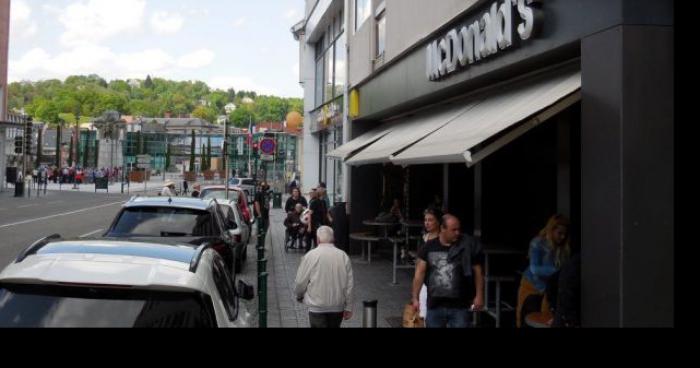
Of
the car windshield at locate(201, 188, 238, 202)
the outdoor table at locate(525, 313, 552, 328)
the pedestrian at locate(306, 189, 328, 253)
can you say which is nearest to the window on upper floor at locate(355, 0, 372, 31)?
the pedestrian at locate(306, 189, 328, 253)

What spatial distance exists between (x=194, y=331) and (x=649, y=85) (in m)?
4.79

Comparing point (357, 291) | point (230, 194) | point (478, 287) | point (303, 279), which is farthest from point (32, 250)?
point (230, 194)

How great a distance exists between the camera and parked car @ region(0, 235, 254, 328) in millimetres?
3650

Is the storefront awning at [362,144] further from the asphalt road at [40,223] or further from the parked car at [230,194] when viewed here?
the parked car at [230,194]

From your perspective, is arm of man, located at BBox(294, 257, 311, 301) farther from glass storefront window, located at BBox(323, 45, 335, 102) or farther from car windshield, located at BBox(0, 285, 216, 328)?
glass storefront window, located at BBox(323, 45, 335, 102)

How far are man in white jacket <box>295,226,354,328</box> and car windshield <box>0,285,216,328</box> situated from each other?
118 inches

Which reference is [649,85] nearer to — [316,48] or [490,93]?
[490,93]

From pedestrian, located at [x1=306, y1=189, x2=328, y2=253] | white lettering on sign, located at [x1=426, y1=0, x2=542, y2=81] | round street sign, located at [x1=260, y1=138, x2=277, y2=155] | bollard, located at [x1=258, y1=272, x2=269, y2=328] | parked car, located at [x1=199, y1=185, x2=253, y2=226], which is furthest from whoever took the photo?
parked car, located at [x1=199, y1=185, x2=253, y2=226]

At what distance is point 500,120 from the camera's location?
721 centimetres

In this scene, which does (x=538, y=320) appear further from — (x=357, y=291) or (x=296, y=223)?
(x=296, y=223)

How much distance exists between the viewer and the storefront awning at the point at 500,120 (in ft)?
21.7

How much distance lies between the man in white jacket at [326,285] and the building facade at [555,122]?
57.3 inches

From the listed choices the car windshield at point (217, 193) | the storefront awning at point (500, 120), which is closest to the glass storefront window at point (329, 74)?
the car windshield at point (217, 193)

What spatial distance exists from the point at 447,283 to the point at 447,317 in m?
0.29
